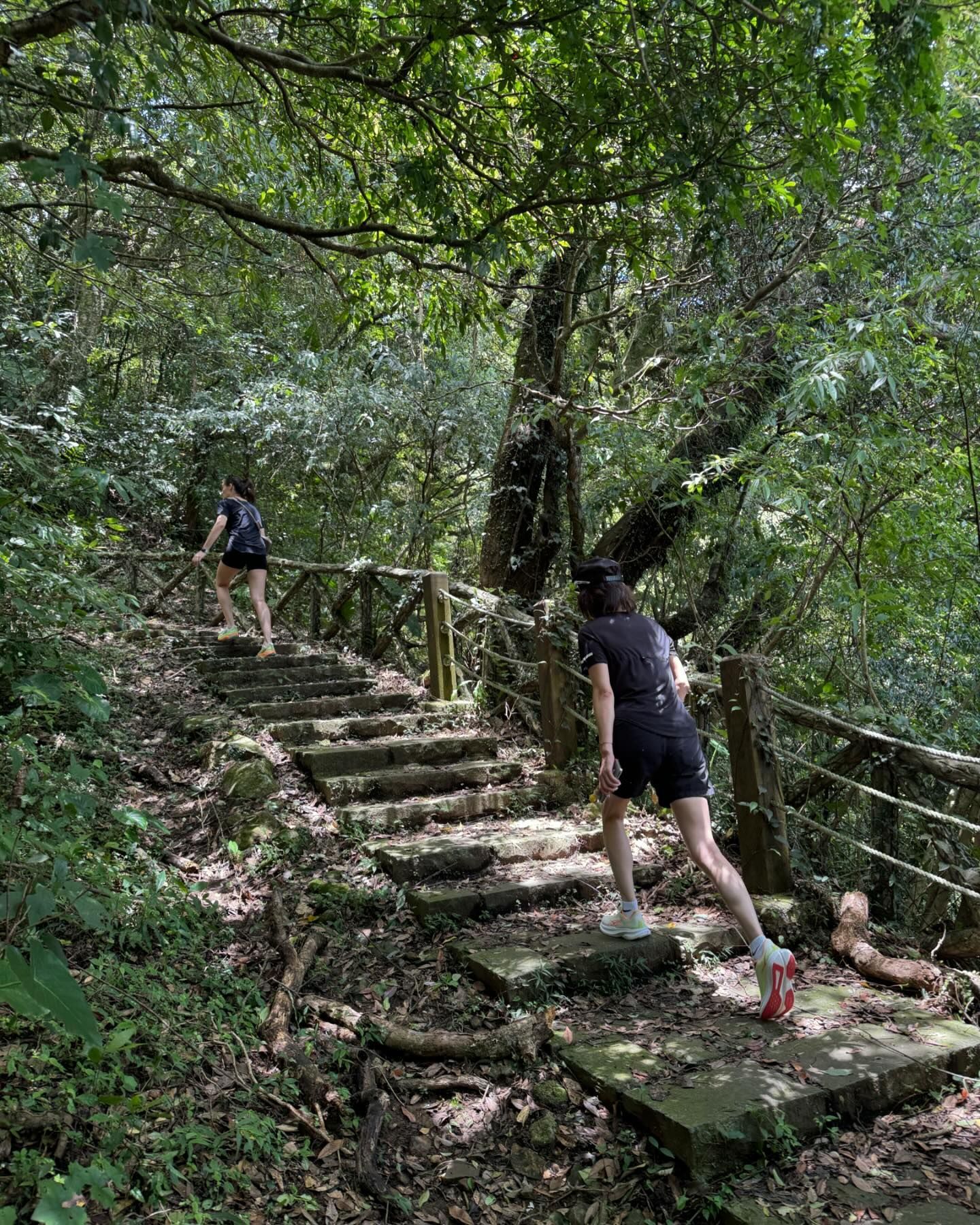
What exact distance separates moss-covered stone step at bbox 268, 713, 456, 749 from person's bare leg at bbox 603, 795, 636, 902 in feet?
Result: 9.79

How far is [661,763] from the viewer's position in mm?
3473

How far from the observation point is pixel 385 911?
4.13 m

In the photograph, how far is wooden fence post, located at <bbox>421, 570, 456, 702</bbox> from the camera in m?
7.11

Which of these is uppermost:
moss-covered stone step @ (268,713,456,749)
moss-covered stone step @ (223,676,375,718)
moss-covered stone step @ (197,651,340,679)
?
moss-covered stone step @ (197,651,340,679)

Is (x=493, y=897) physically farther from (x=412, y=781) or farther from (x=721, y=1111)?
(x=721, y=1111)

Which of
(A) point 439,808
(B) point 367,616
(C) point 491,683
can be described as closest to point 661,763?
(A) point 439,808

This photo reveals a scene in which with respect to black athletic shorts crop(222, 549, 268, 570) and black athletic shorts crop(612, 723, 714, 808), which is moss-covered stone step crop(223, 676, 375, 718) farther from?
black athletic shorts crop(612, 723, 714, 808)

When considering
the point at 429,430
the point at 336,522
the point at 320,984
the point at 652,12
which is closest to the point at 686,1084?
the point at 320,984

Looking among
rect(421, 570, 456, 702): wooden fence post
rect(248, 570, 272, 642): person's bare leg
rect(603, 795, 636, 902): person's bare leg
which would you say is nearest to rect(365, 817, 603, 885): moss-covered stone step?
rect(603, 795, 636, 902): person's bare leg

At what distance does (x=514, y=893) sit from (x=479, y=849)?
433 millimetres

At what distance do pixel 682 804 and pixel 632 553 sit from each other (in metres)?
4.50

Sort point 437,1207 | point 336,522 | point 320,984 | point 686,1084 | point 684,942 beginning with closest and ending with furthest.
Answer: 1. point 437,1207
2. point 686,1084
3. point 320,984
4. point 684,942
5. point 336,522

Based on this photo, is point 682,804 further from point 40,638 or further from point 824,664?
point 824,664

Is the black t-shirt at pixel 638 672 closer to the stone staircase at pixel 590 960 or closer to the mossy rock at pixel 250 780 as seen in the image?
the stone staircase at pixel 590 960
